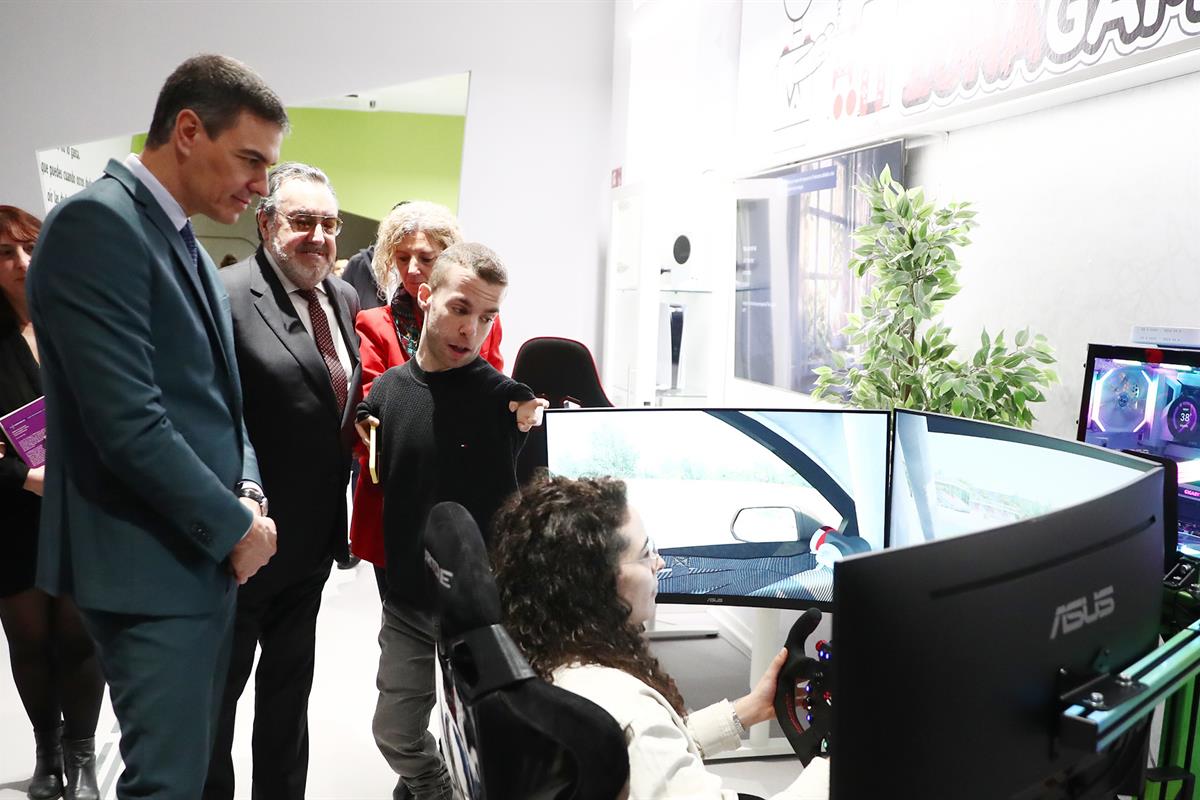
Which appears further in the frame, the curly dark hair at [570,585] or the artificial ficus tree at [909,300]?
the artificial ficus tree at [909,300]

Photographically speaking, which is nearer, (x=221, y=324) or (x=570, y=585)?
(x=570, y=585)

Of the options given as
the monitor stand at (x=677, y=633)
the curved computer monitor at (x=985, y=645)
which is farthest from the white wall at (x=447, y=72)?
the curved computer monitor at (x=985, y=645)

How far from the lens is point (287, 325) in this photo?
7.45 feet

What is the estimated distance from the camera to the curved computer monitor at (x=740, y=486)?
265cm

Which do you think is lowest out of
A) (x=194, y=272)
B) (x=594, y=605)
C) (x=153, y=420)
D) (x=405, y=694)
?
(x=405, y=694)

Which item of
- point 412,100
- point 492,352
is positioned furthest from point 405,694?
point 412,100

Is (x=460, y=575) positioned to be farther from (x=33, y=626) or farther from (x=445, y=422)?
(x=33, y=626)

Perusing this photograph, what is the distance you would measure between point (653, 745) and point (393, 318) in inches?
75.3

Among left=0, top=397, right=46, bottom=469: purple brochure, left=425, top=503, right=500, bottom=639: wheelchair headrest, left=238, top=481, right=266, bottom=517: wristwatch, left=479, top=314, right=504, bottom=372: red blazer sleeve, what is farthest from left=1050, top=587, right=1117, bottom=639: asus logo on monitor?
left=0, top=397, right=46, bottom=469: purple brochure

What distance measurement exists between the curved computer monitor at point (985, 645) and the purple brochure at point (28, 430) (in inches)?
91.5

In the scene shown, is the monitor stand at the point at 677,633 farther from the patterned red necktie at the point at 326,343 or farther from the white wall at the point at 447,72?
the white wall at the point at 447,72

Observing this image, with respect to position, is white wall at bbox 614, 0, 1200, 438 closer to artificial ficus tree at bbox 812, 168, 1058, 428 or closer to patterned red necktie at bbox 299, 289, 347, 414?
artificial ficus tree at bbox 812, 168, 1058, 428

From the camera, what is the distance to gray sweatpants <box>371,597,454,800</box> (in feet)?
8.09

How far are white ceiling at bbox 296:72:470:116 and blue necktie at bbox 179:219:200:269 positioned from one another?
6333 millimetres
